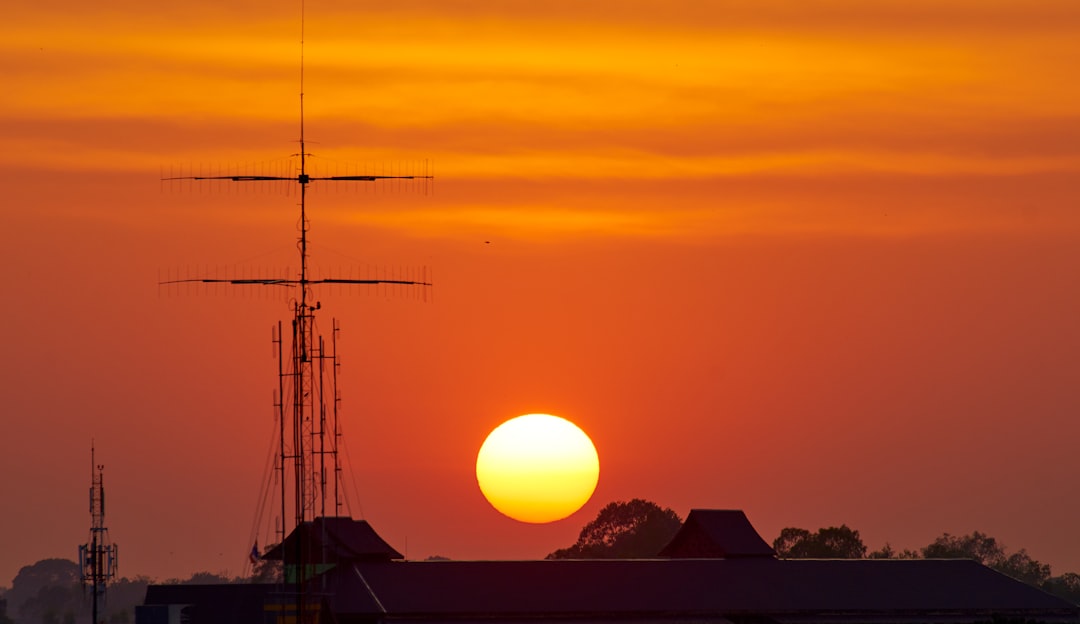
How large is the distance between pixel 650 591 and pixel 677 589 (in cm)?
188

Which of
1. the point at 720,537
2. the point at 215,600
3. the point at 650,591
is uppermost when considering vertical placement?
the point at 720,537

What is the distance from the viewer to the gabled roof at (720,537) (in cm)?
12469

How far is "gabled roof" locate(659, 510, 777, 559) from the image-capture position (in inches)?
4909

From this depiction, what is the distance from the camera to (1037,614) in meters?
120

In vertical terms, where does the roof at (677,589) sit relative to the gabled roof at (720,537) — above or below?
below

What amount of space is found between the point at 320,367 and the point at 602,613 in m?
32.7

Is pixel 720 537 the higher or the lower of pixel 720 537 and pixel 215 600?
the higher

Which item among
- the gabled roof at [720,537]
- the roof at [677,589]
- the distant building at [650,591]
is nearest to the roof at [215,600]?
the distant building at [650,591]

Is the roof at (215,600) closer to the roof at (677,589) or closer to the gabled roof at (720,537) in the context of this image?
the roof at (677,589)

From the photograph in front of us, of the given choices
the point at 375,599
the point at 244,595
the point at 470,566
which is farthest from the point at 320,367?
the point at 244,595

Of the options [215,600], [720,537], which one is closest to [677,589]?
[720,537]

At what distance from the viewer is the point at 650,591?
11481cm

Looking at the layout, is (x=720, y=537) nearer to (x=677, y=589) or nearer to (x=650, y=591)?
(x=677, y=589)

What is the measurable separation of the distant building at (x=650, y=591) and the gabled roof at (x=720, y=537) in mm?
92
